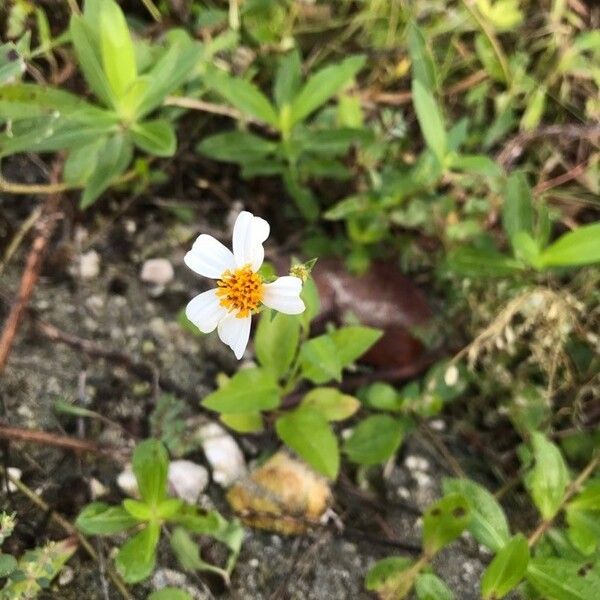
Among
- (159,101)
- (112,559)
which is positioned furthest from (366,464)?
(159,101)

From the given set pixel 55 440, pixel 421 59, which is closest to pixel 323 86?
pixel 421 59

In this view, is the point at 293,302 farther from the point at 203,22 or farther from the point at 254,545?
the point at 203,22

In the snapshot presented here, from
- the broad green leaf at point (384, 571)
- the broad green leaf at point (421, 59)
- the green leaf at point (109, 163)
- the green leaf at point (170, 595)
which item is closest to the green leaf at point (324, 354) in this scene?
the broad green leaf at point (384, 571)

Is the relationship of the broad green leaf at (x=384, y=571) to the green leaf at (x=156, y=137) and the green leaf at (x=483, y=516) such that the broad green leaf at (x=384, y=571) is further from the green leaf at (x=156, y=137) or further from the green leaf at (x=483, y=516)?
the green leaf at (x=156, y=137)

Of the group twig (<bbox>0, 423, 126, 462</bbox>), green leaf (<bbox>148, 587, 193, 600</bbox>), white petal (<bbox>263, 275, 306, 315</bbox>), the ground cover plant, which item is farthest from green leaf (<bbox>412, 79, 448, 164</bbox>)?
green leaf (<bbox>148, 587, 193, 600</bbox>)

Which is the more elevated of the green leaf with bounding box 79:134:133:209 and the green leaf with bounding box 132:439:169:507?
the green leaf with bounding box 79:134:133:209

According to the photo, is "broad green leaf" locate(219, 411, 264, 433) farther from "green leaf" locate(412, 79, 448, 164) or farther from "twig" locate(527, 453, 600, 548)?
"green leaf" locate(412, 79, 448, 164)
